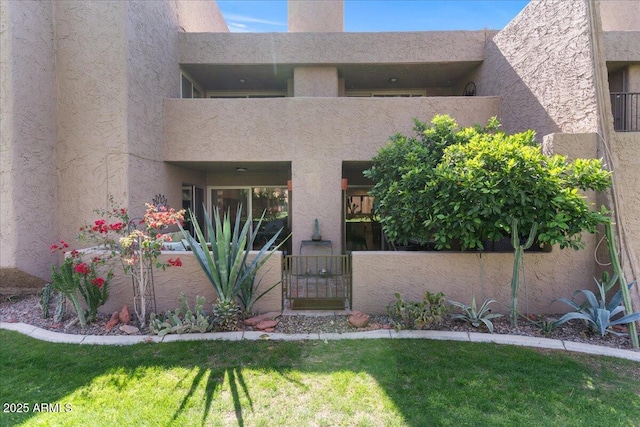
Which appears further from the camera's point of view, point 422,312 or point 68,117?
point 68,117

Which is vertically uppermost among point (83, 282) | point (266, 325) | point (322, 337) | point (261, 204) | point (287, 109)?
point (287, 109)

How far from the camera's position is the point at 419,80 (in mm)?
11328

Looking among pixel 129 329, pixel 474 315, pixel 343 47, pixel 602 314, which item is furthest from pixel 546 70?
pixel 129 329

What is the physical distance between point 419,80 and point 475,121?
337cm

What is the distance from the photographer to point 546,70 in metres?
7.12

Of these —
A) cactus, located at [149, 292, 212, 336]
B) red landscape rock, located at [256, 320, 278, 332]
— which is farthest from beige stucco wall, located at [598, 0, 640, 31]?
cactus, located at [149, 292, 212, 336]

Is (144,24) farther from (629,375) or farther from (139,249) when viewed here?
(629,375)

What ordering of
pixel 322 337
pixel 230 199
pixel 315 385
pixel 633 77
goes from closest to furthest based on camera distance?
pixel 315 385, pixel 322 337, pixel 633 77, pixel 230 199

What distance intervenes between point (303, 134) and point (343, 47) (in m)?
3.56

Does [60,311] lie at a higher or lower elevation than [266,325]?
higher

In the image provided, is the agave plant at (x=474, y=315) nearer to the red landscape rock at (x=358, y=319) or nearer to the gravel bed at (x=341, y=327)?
the gravel bed at (x=341, y=327)

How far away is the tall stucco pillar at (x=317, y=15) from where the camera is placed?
1076cm

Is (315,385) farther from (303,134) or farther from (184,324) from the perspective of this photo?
(303,134)

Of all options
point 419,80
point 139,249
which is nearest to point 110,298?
point 139,249
